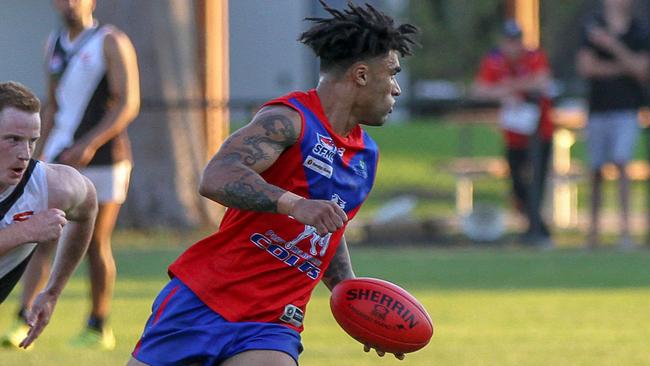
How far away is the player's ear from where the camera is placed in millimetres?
5293

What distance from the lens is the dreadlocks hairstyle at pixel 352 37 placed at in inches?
207

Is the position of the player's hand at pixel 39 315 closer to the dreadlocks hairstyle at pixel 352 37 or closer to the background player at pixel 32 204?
the background player at pixel 32 204

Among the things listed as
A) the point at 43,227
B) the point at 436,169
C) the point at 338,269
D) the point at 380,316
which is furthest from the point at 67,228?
the point at 436,169

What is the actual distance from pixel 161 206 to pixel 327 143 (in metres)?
10.6

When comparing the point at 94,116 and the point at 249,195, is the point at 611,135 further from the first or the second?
the point at 249,195

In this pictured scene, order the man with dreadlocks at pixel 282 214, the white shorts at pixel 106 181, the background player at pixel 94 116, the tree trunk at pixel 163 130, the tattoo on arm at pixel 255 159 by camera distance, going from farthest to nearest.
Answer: the tree trunk at pixel 163 130 → the white shorts at pixel 106 181 → the background player at pixel 94 116 → the man with dreadlocks at pixel 282 214 → the tattoo on arm at pixel 255 159

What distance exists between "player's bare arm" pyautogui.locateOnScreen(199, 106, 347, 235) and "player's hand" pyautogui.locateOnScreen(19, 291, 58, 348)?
3.45 feet

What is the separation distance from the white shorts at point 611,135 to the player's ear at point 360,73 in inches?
342

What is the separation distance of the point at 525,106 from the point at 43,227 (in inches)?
418

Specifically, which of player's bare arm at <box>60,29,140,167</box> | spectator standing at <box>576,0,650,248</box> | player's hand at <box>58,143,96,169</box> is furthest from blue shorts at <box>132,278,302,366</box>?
spectator standing at <box>576,0,650,248</box>

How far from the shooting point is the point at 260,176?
498 cm

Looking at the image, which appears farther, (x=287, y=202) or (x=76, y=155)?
(x=76, y=155)

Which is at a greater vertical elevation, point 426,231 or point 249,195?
point 249,195

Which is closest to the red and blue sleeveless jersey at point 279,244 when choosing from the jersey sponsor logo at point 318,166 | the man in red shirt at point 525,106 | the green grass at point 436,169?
the jersey sponsor logo at point 318,166
